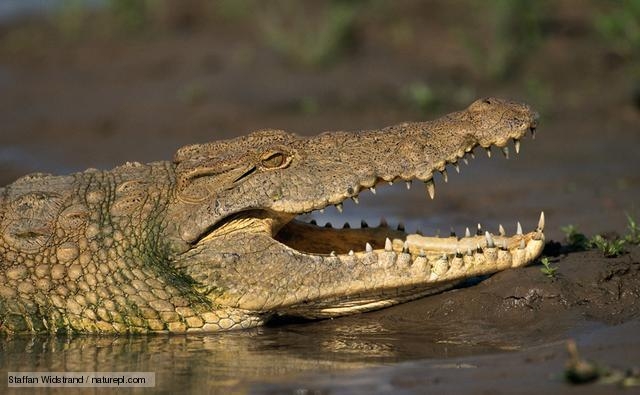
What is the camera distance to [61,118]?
14.2 meters

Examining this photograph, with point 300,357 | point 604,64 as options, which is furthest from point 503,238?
point 604,64

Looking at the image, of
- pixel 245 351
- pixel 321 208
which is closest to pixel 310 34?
pixel 321 208

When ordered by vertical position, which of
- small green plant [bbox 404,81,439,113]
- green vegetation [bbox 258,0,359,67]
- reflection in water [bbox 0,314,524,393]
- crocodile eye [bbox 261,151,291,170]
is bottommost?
reflection in water [bbox 0,314,524,393]

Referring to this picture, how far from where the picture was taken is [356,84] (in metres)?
13.6

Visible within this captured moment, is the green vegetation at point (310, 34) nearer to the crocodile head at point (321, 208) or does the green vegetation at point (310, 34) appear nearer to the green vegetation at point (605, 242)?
the green vegetation at point (605, 242)

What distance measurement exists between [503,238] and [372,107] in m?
6.95

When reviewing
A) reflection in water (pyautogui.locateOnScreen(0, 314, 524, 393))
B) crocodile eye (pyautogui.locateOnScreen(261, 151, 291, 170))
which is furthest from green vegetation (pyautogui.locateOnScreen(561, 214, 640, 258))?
crocodile eye (pyautogui.locateOnScreen(261, 151, 291, 170))

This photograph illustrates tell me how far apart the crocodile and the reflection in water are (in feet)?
0.32

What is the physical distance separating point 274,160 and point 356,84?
294 inches

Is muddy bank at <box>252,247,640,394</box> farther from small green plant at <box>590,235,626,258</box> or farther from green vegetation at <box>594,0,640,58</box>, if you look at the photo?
green vegetation at <box>594,0,640,58</box>

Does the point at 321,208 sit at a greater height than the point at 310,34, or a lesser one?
lesser

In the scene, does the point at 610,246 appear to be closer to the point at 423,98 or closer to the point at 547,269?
the point at 547,269

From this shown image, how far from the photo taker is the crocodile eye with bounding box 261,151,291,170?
20.5 ft

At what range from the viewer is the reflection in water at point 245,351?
18.1 ft
